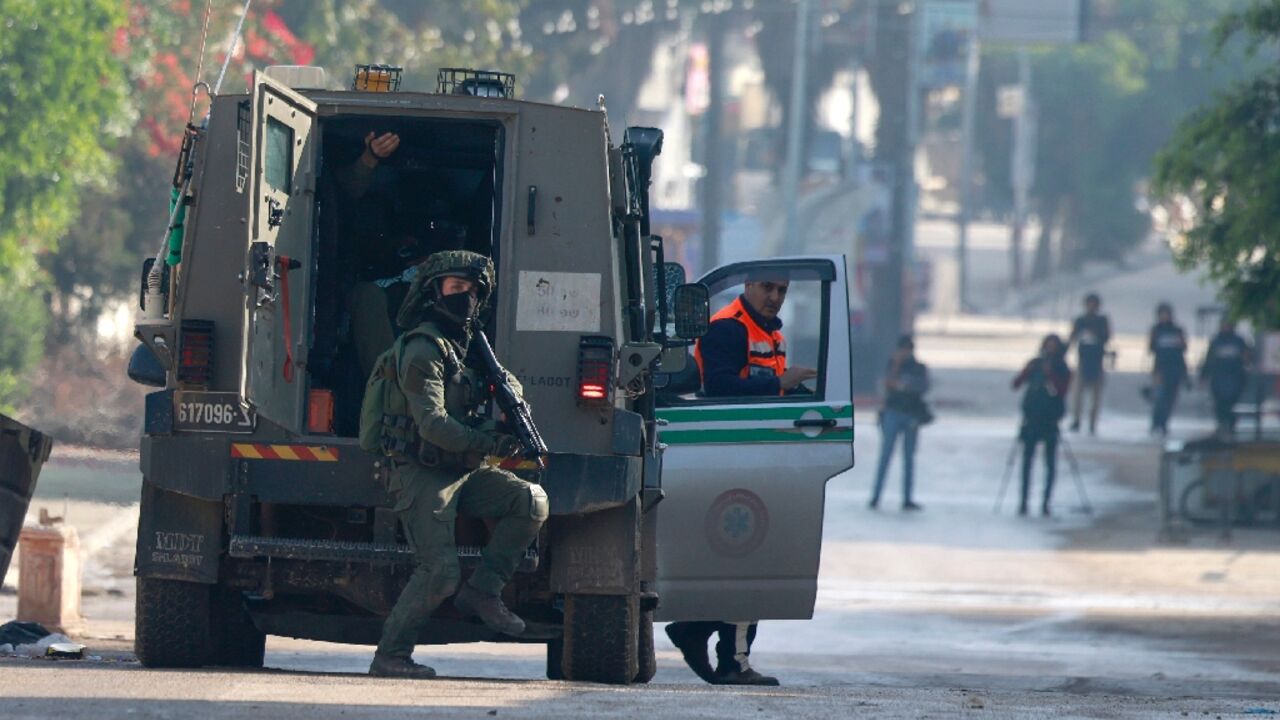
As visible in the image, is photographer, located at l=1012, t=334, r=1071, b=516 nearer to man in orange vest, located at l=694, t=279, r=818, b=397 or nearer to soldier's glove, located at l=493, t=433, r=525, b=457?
man in orange vest, located at l=694, t=279, r=818, b=397

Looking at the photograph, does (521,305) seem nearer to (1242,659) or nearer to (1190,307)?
(1242,659)

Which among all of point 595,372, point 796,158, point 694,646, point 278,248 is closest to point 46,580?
point 694,646

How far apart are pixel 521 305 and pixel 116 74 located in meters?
12.5

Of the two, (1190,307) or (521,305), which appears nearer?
(521,305)

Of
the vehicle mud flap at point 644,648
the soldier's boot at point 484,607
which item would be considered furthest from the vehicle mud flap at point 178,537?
the vehicle mud flap at point 644,648

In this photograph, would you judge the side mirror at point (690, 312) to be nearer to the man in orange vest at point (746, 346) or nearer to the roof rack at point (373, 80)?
the man in orange vest at point (746, 346)

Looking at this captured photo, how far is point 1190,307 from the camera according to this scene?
204ft

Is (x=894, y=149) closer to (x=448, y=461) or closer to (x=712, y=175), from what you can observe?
(x=712, y=175)

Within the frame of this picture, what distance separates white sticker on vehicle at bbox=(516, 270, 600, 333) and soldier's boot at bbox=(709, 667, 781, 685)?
8.09 feet

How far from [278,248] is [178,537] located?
3.61 feet

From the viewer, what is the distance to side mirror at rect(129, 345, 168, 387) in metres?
8.80

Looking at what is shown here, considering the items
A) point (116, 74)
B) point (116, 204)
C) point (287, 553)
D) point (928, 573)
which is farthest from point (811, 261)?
point (116, 204)

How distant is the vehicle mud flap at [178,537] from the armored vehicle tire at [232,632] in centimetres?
33

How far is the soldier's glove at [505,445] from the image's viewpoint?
7.64 metres
